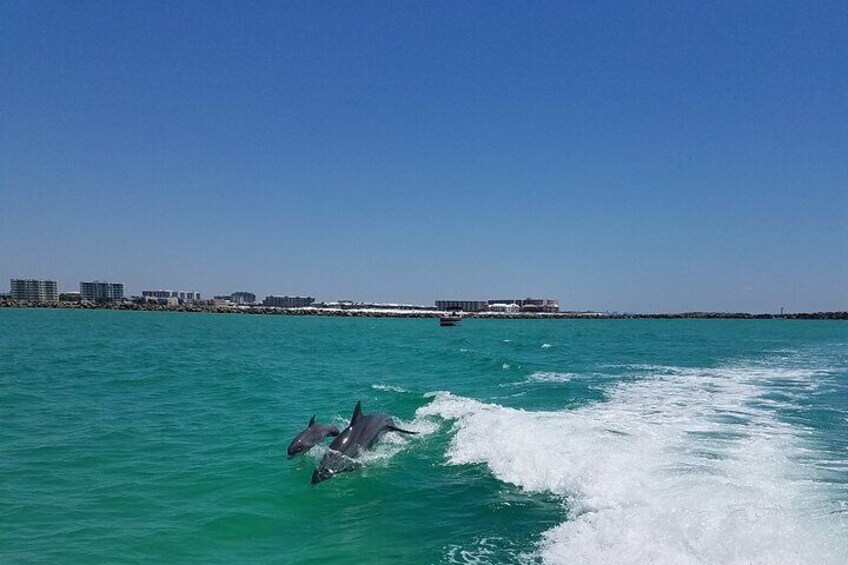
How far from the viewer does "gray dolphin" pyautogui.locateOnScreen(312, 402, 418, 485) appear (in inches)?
463

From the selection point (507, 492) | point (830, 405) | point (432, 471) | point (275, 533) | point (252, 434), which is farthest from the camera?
point (830, 405)

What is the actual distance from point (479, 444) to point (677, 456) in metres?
4.37

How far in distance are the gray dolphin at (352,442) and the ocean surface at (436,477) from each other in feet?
1.09

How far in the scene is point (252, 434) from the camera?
1570cm

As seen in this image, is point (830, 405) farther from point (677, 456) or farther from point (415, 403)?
point (415, 403)

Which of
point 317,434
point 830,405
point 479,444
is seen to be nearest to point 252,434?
point 317,434

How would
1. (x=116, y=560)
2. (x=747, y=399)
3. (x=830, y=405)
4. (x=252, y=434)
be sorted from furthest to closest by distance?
(x=747, y=399)
(x=830, y=405)
(x=252, y=434)
(x=116, y=560)

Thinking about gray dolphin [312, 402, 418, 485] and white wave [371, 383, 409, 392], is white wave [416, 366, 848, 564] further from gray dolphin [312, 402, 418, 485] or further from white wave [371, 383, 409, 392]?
white wave [371, 383, 409, 392]

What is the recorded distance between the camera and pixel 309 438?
1392 centimetres

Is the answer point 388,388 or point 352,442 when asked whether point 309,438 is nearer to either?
point 352,442

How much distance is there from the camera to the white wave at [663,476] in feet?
24.8

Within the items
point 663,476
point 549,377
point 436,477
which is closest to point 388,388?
point 549,377

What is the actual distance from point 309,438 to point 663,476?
788 cm

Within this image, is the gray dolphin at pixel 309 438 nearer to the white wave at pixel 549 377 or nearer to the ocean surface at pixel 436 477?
the ocean surface at pixel 436 477
